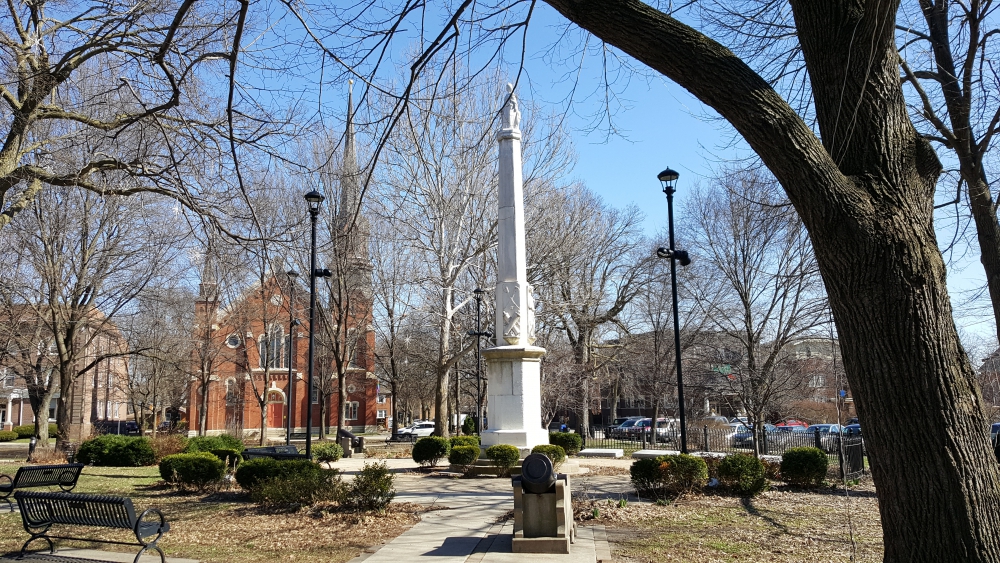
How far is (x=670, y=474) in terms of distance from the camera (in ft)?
41.2

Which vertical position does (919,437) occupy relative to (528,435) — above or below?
above

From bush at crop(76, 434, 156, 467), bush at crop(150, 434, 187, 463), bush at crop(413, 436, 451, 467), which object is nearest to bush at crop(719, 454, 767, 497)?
bush at crop(413, 436, 451, 467)

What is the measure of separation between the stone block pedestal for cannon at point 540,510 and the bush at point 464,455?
10154 mm

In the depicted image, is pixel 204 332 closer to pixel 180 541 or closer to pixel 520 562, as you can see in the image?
pixel 180 541

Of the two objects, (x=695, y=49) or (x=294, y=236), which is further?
(x=294, y=236)

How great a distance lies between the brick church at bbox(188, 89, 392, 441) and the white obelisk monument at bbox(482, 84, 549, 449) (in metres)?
4.95

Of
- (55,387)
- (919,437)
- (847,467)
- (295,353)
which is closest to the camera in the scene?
(919,437)

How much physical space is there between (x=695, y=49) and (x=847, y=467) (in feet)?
50.8

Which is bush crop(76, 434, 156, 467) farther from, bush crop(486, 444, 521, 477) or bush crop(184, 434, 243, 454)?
bush crop(486, 444, 521, 477)

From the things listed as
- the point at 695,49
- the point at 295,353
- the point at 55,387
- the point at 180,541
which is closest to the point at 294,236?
the point at 180,541

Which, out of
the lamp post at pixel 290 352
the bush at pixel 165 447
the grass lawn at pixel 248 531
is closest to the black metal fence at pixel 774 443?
the grass lawn at pixel 248 531

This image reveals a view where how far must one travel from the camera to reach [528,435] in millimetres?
17250

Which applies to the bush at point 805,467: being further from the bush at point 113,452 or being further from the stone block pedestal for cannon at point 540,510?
the bush at point 113,452

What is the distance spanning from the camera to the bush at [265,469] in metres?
12.6
